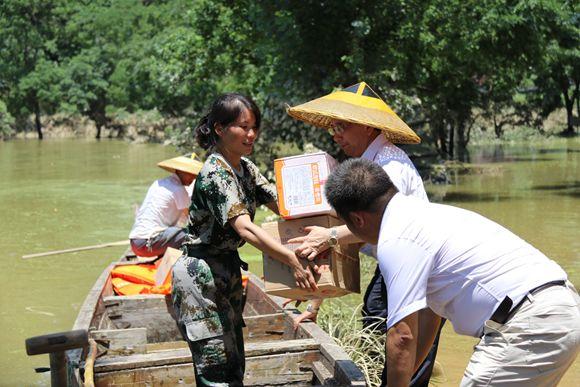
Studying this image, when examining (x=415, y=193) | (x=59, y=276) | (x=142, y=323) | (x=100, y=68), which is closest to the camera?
(x=415, y=193)

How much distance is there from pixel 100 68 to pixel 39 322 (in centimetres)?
3993

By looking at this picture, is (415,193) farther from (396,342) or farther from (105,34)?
(105,34)

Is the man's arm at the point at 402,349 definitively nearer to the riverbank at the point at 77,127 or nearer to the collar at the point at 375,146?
the collar at the point at 375,146

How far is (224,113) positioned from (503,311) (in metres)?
1.52

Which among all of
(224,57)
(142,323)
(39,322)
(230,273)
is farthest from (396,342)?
(224,57)

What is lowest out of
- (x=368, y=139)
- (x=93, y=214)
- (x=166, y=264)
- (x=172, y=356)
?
(x=93, y=214)

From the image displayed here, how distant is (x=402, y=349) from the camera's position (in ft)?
9.39

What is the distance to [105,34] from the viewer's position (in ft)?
156

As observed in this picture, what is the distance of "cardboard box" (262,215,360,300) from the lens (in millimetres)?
3822

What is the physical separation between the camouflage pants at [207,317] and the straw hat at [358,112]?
0.88 meters

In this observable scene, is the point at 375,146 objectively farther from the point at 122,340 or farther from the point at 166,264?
the point at 166,264

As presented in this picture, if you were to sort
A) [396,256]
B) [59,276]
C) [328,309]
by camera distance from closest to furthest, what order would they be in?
[396,256] < [328,309] < [59,276]

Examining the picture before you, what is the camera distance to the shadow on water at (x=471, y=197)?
677 inches

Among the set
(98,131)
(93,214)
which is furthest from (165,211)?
(98,131)
